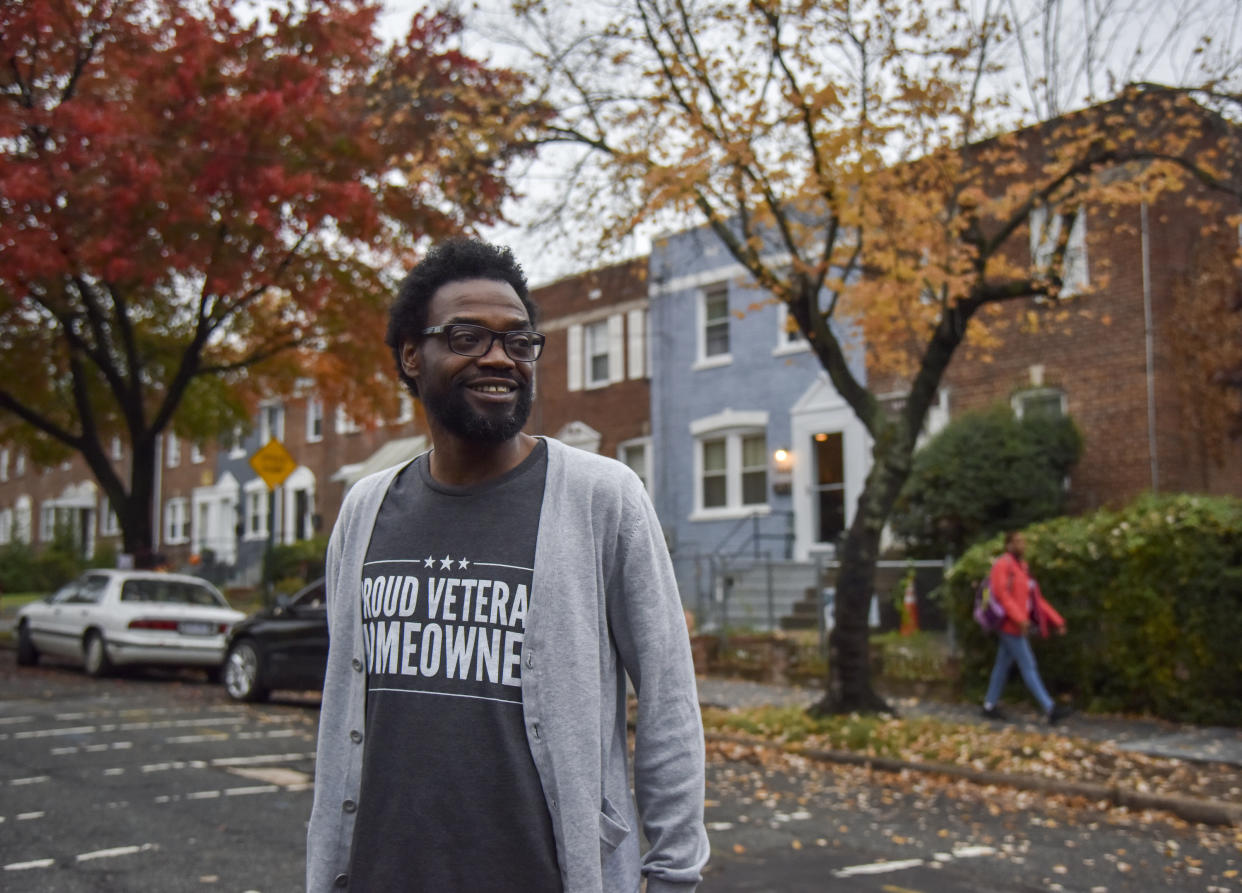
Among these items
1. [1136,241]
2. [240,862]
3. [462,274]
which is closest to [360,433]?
[1136,241]

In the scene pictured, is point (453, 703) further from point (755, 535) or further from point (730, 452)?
point (730, 452)

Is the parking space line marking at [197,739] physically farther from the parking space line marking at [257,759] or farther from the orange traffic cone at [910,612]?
the orange traffic cone at [910,612]

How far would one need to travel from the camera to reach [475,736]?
90.0 inches

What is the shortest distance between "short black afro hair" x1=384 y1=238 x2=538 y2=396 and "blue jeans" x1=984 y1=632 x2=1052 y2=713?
10.6 metres

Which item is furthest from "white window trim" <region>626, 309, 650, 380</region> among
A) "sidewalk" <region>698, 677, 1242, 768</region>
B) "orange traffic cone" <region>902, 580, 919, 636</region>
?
"sidewalk" <region>698, 677, 1242, 768</region>

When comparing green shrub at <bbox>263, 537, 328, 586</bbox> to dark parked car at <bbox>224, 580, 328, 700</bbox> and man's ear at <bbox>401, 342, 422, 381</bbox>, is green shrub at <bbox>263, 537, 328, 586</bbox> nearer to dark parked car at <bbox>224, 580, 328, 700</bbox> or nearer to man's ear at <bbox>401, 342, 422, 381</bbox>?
dark parked car at <bbox>224, 580, 328, 700</bbox>

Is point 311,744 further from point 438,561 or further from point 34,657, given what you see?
point 34,657

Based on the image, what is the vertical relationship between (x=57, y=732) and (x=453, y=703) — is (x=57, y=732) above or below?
below

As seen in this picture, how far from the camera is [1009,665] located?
12.8 metres

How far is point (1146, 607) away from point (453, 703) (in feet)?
37.3

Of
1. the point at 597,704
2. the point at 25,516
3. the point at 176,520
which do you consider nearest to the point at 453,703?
the point at 597,704

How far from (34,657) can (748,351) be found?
1322cm

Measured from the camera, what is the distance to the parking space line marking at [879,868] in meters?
6.62

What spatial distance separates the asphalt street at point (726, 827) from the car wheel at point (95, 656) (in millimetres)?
5164
